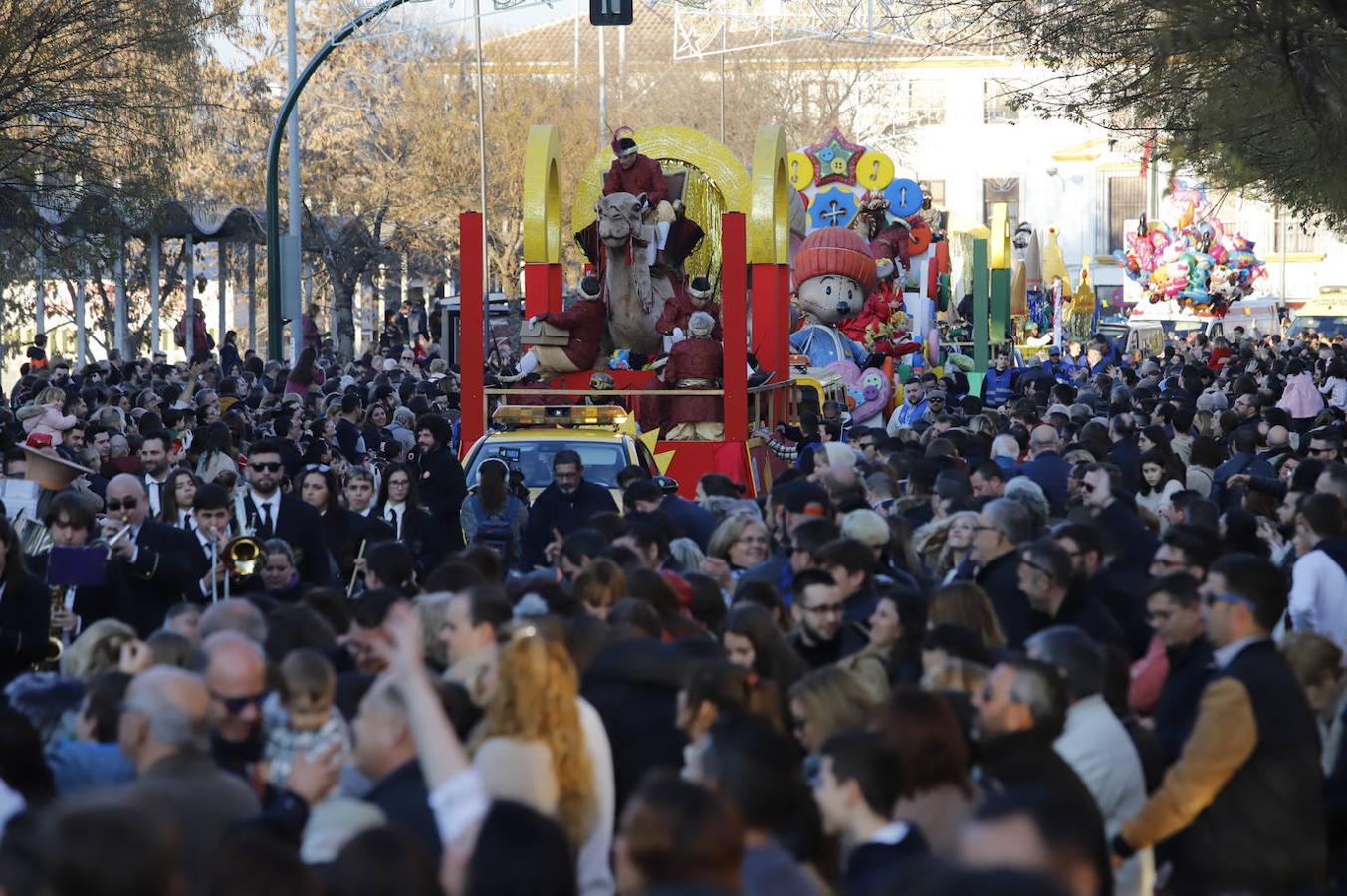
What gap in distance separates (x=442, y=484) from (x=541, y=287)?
8.15m

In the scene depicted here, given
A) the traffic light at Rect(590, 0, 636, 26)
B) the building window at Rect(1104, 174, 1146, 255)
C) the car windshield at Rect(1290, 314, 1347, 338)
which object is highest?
the building window at Rect(1104, 174, 1146, 255)

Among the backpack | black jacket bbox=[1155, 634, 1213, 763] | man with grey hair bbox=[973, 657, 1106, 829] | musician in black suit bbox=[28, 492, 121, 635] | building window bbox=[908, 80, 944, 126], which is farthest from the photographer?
building window bbox=[908, 80, 944, 126]

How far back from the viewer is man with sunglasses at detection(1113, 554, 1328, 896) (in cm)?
616

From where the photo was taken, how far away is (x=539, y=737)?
221 inches

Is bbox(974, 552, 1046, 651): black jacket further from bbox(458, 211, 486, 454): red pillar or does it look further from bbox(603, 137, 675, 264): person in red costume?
bbox(603, 137, 675, 264): person in red costume

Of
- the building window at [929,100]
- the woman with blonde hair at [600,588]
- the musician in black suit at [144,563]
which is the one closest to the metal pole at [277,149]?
the musician in black suit at [144,563]

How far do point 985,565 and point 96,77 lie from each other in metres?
15.7

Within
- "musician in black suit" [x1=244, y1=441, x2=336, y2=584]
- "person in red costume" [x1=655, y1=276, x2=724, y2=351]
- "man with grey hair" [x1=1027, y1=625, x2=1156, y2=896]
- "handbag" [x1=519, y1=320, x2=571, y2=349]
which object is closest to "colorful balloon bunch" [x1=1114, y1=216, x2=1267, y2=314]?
"person in red costume" [x1=655, y1=276, x2=724, y2=351]

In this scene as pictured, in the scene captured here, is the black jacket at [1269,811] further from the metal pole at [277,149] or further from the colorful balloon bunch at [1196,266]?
the colorful balloon bunch at [1196,266]

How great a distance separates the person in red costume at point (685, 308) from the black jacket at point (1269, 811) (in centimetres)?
1308

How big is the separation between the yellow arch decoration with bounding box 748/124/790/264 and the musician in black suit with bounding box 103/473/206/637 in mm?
11430

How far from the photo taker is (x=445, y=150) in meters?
50.0

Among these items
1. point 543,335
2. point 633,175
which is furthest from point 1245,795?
point 633,175

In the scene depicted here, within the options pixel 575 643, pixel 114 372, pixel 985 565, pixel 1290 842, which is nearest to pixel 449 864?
pixel 575 643
